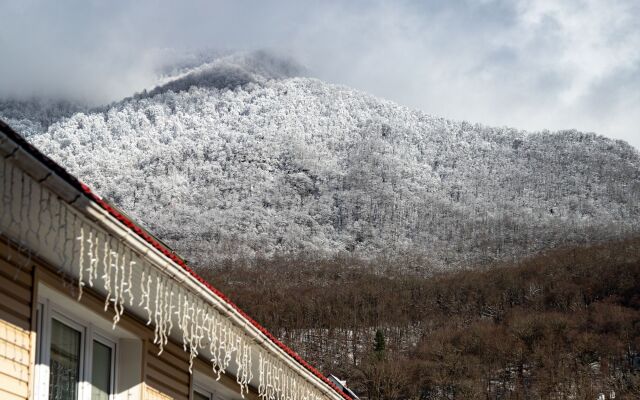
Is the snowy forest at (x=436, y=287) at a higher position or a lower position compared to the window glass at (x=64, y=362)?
higher

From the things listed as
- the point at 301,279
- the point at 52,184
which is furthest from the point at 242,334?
the point at 301,279

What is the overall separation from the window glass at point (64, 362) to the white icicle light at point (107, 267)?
27 centimetres

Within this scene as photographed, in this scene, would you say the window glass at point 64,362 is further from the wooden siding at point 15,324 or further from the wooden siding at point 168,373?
the wooden siding at point 168,373

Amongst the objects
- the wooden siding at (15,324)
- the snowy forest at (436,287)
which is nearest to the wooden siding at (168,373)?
the wooden siding at (15,324)

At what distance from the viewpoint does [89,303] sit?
256 inches

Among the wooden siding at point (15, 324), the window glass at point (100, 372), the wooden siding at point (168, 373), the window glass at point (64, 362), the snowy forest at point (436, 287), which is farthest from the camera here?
the snowy forest at point (436, 287)

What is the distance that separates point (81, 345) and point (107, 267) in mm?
771

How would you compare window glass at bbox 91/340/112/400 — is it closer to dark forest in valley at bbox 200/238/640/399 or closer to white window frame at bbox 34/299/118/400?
white window frame at bbox 34/299/118/400

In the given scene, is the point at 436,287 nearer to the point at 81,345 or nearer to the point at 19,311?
the point at 81,345

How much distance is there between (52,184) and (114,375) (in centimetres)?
233

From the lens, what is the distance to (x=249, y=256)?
170m

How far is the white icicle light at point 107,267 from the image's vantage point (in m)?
5.31

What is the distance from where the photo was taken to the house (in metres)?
5.32

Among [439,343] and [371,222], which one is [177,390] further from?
[371,222]
